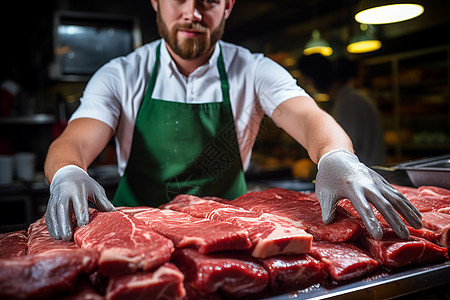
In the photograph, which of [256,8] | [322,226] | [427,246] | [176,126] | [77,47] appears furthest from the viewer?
[256,8]

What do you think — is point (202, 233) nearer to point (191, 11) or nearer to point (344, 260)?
point (344, 260)

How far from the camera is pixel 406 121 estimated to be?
827cm

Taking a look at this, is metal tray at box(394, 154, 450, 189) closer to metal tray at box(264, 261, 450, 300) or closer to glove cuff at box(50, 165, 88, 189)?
metal tray at box(264, 261, 450, 300)

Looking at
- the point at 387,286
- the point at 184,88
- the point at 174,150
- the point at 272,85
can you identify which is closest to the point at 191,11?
the point at 184,88

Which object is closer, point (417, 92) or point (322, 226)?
point (322, 226)

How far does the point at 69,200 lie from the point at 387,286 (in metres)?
1.38

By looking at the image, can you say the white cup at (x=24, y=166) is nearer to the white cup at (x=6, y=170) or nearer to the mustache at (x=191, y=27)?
the white cup at (x=6, y=170)

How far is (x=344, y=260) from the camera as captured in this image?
4.89ft

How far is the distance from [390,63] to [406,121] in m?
1.34

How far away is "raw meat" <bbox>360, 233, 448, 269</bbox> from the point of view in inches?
60.5

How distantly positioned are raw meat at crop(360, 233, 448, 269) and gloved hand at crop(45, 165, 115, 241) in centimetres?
125

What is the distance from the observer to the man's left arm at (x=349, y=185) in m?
1.65

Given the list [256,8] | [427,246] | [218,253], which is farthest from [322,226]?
[256,8]

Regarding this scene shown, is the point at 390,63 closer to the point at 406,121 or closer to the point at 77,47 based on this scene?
the point at 406,121
